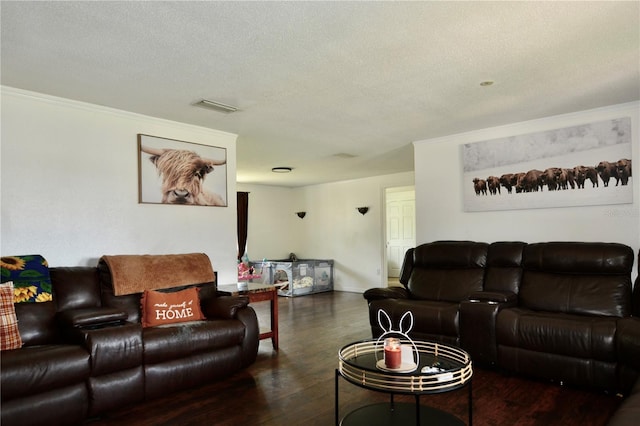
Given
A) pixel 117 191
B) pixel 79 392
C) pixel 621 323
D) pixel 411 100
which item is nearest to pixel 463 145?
Result: pixel 411 100

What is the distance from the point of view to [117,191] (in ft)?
12.0

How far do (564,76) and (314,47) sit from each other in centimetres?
192

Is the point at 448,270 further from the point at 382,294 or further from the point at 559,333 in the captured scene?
the point at 559,333

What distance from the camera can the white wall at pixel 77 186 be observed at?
313 centimetres

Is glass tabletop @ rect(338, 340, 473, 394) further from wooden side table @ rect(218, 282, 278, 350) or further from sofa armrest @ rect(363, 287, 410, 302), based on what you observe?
wooden side table @ rect(218, 282, 278, 350)

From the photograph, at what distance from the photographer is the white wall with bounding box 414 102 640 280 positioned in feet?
12.1

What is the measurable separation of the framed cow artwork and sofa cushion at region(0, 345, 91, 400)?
5.59 feet

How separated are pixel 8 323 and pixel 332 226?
6423 mm

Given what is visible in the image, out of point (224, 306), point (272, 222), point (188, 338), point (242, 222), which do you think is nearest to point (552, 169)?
point (224, 306)

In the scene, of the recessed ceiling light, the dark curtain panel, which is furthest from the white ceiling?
the dark curtain panel

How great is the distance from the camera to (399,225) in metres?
9.82

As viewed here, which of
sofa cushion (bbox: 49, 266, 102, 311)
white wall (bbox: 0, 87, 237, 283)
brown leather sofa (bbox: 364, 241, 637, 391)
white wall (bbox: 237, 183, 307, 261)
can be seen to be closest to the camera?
brown leather sofa (bbox: 364, 241, 637, 391)

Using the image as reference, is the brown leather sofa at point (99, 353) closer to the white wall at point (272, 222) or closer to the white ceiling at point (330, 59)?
the white ceiling at point (330, 59)

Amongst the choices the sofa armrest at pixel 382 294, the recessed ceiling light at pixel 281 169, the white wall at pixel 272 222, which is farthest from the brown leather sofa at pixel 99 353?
the white wall at pixel 272 222
